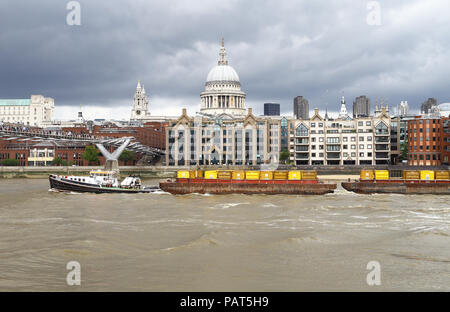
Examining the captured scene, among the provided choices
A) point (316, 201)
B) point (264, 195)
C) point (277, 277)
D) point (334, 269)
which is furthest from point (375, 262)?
point (264, 195)

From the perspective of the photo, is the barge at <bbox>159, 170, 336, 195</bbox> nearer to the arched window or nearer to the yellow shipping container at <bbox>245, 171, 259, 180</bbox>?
the yellow shipping container at <bbox>245, 171, 259, 180</bbox>

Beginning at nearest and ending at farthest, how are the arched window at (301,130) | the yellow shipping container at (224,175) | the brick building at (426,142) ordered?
the yellow shipping container at (224,175) < the brick building at (426,142) < the arched window at (301,130)

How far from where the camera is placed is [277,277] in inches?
816

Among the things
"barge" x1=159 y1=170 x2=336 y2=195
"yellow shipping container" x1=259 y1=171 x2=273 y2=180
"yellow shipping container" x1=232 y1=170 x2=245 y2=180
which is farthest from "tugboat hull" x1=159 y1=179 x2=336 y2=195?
"yellow shipping container" x1=232 y1=170 x2=245 y2=180

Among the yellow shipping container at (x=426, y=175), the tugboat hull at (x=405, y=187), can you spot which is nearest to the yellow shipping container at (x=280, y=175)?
the tugboat hull at (x=405, y=187)

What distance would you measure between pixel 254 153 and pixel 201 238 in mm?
104124

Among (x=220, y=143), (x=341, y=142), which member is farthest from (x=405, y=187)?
(x=220, y=143)

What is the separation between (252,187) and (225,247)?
38365 mm

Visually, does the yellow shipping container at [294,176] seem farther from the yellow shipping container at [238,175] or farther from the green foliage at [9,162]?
the green foliage at [9,162]

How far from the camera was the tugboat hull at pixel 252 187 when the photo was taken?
2552 inches

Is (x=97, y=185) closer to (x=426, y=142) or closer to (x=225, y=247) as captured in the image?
(x=225, y=247)

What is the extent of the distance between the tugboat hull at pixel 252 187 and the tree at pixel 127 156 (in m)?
68.0

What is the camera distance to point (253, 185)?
65438 mm
